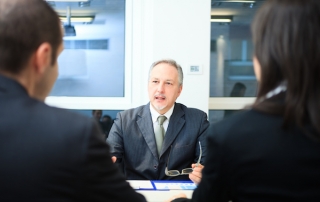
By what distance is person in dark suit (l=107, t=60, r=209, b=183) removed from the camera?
2.64m

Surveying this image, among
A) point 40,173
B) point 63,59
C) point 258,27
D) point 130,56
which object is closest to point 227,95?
point 130,56

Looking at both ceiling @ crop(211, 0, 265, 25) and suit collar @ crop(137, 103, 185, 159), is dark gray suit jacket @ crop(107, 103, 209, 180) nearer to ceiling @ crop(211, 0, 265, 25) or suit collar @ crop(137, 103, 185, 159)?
suit collar @ crop(137, 103, 185, 159)

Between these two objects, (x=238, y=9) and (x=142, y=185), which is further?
(x=238, y=9)

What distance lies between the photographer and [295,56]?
1.08 meters

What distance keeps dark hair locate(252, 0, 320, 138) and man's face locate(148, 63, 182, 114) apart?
179cm

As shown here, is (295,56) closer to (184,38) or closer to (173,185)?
(173,185)

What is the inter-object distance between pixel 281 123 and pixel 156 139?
172cm

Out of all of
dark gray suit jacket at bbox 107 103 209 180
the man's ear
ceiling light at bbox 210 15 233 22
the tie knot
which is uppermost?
ceiling light at bbox 210 15 233 22

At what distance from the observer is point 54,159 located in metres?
1.01

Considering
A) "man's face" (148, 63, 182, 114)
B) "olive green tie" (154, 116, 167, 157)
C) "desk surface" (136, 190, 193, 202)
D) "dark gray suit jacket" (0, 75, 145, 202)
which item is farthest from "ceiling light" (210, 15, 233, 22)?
"dark gray suit jacket" (0, 75, 145, 202)

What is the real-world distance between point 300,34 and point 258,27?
119 mm

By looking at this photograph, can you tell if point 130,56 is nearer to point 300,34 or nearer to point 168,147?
point 168,147

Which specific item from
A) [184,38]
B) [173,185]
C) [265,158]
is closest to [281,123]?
[265,158]

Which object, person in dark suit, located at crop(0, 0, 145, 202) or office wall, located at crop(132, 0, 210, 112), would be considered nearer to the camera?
person in dark suit, located at crop(0, 0, 145, 202)
